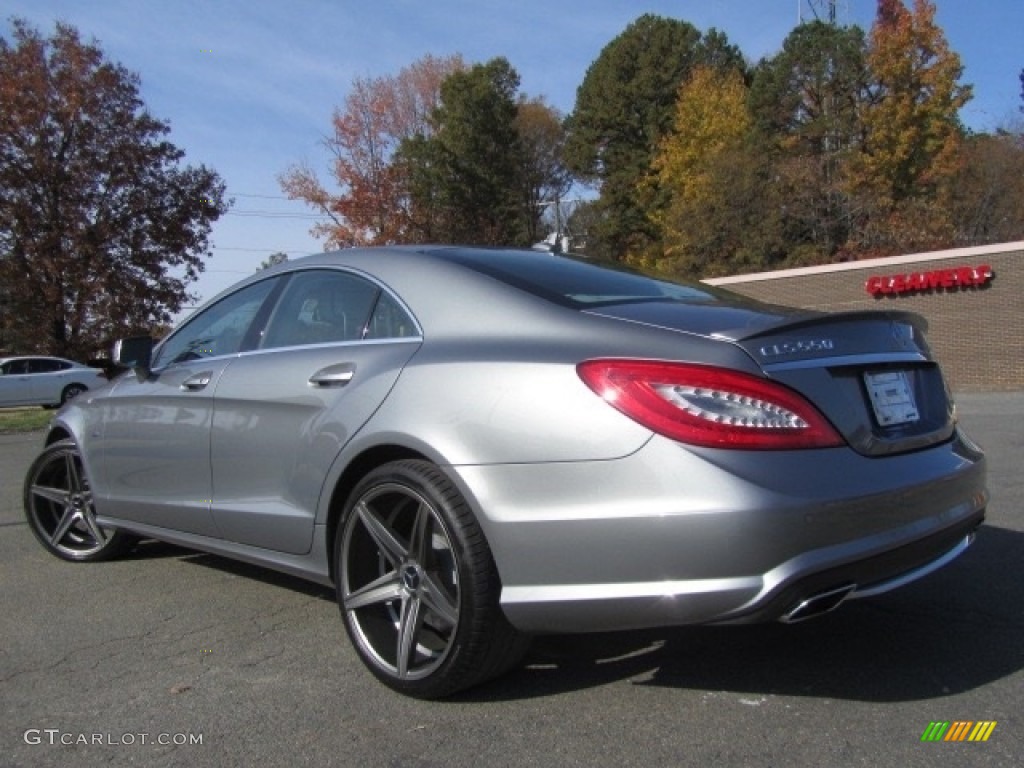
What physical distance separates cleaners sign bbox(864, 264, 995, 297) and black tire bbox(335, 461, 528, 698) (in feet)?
70.8

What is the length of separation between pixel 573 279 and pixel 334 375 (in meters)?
0.98

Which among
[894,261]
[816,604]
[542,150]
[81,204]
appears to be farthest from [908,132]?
[816,604]

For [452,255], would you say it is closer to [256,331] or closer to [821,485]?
[256,331]

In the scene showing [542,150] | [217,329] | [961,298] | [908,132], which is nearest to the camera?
[217,329]

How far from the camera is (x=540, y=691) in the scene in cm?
302

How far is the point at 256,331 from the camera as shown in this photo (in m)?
4.02

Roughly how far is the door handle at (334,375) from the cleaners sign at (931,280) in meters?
21.4

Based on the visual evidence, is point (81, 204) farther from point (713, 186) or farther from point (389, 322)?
point (389, 322)

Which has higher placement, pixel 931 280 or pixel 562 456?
pixel 931 280

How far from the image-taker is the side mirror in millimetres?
4637

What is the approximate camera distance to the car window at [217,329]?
413 centimetres

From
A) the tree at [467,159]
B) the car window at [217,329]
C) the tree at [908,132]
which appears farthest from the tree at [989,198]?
the car window at [217,329]

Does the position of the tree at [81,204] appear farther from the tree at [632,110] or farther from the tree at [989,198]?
the tree at [989,198]

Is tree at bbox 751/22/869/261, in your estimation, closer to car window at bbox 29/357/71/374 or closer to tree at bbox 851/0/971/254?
tree at bbox 851/0/971/254
